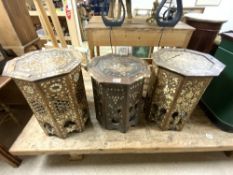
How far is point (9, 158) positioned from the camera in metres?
1.00

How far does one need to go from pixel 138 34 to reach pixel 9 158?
1.32 meters

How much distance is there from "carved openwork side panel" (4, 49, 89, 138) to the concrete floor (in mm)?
276

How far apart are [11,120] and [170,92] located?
1.48m

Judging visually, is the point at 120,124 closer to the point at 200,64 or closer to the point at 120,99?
the point at 120,99

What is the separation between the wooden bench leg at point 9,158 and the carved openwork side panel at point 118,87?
2.19 feet

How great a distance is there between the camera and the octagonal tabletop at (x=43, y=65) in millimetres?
699

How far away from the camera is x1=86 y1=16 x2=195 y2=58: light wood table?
45.3 inches

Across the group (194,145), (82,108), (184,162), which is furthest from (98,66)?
(184,162)

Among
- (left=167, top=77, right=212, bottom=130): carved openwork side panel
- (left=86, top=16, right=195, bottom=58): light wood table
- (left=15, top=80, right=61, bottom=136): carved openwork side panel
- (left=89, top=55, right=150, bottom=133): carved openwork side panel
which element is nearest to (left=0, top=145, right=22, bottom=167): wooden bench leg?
(left=15, top=80, right=61, bottom=136): carved openwork side panel

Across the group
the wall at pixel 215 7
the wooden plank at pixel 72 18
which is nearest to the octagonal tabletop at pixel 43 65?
the wooden plank at pixel 72 18

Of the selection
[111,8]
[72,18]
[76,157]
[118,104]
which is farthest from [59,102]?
[72,18]

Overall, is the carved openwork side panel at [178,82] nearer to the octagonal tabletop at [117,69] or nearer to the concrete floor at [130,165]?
the octagonal tabletop at [117,69]

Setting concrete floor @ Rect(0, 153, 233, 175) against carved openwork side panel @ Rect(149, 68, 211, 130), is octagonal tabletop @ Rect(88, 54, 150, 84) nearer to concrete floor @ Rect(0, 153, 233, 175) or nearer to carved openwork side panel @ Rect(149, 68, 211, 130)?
carved openwork side panel @ Rect(149, 68, 211, 130)

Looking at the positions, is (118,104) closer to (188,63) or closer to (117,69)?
(117,69)
